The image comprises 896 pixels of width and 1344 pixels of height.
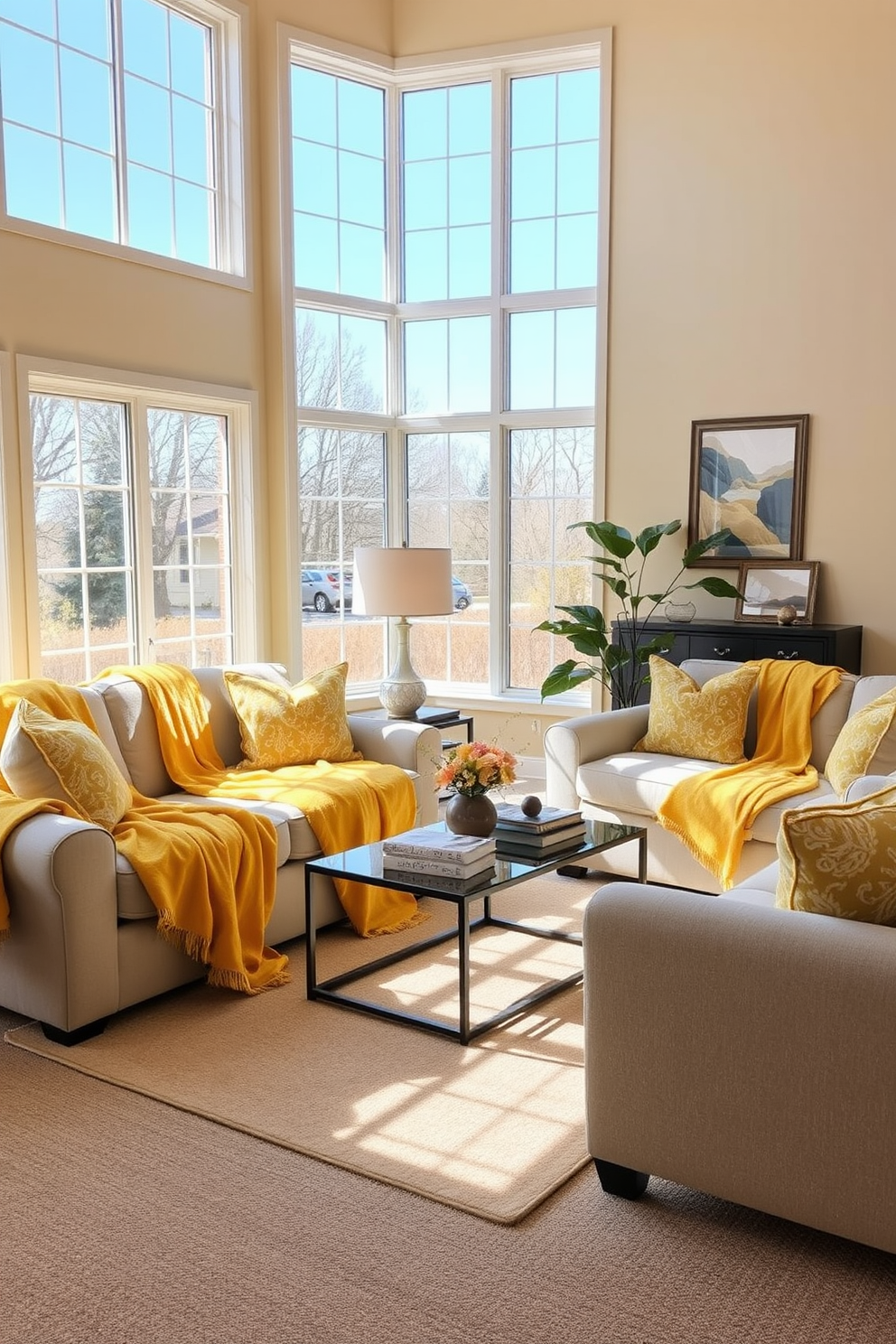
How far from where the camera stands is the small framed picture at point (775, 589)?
5.88 metres

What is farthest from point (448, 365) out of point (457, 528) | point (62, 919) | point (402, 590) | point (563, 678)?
point (62, 919)

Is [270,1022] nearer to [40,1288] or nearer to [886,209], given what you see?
[40,1288]

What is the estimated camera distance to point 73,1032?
3.36 m

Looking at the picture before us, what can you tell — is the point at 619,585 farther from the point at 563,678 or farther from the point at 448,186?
the point at 448,186

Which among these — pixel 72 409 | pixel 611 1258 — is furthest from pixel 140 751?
pixel 611 1258

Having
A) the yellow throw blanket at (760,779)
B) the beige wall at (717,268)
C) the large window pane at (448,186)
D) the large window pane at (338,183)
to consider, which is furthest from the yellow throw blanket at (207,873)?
the large window pane at (448,186)

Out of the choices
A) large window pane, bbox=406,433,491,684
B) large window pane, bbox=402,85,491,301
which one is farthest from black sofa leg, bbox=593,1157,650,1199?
large window pane, bbox=402,85,491,301

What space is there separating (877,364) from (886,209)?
2.37ft

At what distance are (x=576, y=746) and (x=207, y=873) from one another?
1812 mm

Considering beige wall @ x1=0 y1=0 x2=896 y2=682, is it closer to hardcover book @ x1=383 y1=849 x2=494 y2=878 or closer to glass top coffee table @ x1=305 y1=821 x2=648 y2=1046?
glass top coffee table @ x1=305 y1=821 x2=648 y2=1046

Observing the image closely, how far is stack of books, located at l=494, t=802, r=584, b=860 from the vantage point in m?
3.82

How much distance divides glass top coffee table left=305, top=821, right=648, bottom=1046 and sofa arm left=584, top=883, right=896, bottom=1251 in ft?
2.80

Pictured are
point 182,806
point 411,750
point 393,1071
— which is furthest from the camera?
point 411,750

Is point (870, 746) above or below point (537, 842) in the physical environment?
above
